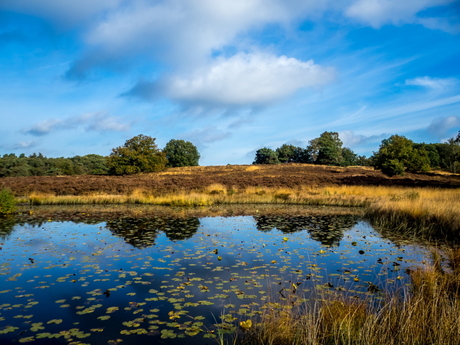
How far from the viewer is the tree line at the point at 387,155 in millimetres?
39312

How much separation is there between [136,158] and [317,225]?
43039 mm

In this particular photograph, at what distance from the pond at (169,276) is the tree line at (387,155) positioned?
99.3 feet

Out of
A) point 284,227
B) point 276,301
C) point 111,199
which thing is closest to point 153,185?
point 111,199

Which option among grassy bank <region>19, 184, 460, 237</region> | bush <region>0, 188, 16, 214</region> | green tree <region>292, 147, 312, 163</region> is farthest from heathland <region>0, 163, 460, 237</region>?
green tree <region>292, 147, 312, 163</region>

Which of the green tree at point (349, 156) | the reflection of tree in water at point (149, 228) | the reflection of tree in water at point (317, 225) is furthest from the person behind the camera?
the green tree at point (349, 156)

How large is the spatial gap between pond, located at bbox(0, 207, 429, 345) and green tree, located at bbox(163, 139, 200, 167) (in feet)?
218

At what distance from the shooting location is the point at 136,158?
52469 millimetres

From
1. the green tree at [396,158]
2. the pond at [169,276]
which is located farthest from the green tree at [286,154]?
the pond at [169,276]

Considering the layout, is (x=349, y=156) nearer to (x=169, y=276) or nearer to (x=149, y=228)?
(x=149, y=228)

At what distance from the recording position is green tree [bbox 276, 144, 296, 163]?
9231 centimetres

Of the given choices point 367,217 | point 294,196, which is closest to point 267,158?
point 294,196

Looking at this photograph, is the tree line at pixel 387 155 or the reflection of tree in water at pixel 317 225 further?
the tree line at pixel 387 155

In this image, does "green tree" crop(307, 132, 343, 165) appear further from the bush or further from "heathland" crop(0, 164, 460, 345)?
the bush

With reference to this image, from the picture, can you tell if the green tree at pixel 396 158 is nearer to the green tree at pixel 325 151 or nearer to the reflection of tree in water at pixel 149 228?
the reflection of tree in water at pixel 149 228
